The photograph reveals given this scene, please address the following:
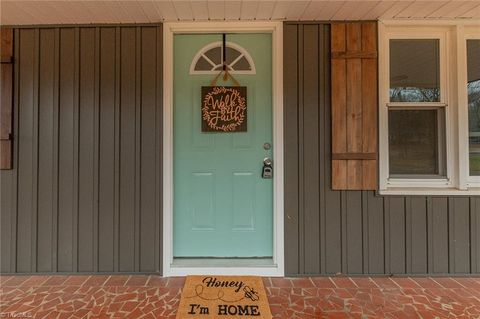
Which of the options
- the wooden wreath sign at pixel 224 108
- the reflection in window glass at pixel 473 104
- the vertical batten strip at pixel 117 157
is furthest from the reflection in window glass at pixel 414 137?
the vertical batten strip at pixel 117 157

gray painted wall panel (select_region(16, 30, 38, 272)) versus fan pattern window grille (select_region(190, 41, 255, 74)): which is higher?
fan pattern window grille (select_region(190, 41, 255, 74))

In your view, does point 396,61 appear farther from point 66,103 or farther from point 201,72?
point 66,103

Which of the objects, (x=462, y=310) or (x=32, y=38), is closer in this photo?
(x=462, y=310)

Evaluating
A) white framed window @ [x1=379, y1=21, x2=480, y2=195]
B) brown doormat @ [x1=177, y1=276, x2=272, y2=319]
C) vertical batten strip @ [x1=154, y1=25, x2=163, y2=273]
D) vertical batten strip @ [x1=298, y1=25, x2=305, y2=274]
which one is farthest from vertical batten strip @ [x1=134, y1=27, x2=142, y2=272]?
white framed window @ [x1=379, y1=21, x2=480, y2=195]

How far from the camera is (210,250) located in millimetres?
2715

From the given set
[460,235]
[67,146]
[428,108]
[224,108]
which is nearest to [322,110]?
[224,108]

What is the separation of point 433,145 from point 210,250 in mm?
2240

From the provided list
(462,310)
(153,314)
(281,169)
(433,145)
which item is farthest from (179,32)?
(462,310)

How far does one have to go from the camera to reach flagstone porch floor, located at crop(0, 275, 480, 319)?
2.04 metres

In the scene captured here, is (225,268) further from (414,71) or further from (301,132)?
(414,71)

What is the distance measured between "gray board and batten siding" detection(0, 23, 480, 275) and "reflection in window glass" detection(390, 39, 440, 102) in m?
0.64

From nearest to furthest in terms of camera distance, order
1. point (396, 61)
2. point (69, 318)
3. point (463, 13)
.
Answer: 1. point (69, 318)
2. point (463, 13)
3. point (396, 61)

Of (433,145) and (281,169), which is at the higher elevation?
(433,145)

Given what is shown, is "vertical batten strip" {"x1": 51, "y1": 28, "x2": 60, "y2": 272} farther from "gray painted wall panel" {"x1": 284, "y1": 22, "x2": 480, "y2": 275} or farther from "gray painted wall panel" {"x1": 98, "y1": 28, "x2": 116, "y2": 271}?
"gray painted wall panel" {"x1": 284, "y1": 22, "x2": 480, "y2": 275}
